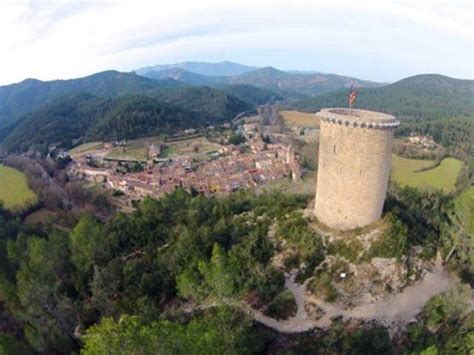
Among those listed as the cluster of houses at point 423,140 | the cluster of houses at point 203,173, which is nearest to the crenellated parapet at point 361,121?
the cluster of houses at point 203,173

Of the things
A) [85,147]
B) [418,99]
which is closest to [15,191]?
[85,147]

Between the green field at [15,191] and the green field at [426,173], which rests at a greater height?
the green field at [426,173]

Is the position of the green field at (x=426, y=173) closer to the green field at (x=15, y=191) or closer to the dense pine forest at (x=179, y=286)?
the dense pine forest at (x=179, y=286)

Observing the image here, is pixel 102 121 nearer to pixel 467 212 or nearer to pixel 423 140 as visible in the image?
pixel 423 140

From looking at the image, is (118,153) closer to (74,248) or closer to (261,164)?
(261,164)

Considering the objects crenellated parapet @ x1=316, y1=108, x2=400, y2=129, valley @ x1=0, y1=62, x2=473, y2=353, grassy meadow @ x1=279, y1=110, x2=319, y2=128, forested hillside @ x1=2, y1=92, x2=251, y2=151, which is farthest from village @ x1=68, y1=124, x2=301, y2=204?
crenellated parapet @ x1=316, y1=108, x2=400, y2=129

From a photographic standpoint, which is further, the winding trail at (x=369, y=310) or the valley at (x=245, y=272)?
the winding trail at (x=369, y=310)

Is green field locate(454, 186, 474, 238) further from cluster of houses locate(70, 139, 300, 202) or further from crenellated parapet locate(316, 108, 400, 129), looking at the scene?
cluster of houses locate(70, 139, 300, 202)
